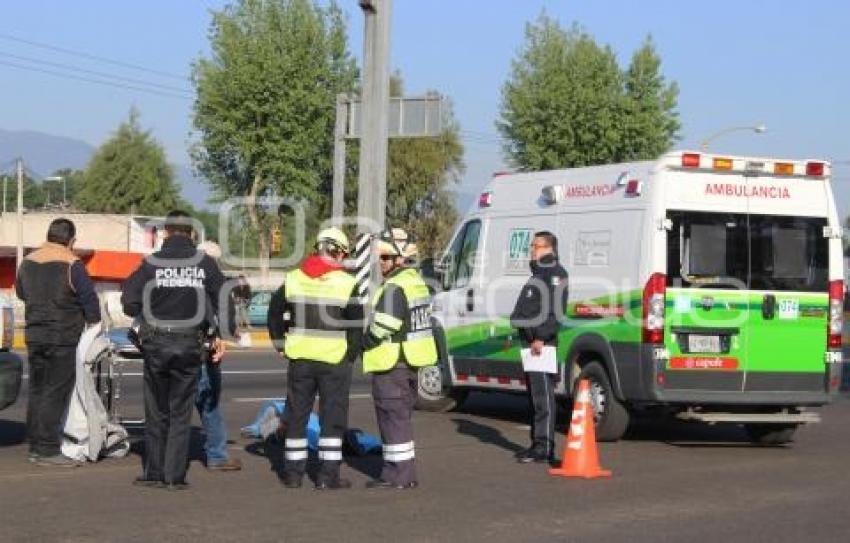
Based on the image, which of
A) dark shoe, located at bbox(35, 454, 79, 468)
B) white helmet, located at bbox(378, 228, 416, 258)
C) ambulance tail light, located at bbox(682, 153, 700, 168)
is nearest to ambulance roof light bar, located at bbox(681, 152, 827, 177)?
ambulance tail light, located at bbox(682, 153, 700, 168)

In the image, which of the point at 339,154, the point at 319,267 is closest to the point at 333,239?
the point at 319,267

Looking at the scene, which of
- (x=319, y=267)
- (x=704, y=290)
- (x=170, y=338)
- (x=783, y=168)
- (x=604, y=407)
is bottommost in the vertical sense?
(x=604, y=407)

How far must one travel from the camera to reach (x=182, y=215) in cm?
912

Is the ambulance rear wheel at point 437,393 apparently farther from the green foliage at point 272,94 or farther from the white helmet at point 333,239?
the green foliage at point 272,94

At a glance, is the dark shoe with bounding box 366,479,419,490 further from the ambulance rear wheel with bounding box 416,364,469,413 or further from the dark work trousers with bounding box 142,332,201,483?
the ambulance rear wheel with bounding box 416,364,469,413

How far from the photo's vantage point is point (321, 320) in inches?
354

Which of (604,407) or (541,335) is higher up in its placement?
(541,335)

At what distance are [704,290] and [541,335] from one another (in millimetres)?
1794

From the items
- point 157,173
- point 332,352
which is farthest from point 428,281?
point 157,173

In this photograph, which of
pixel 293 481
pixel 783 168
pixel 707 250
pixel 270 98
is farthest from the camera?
pixel 270 98

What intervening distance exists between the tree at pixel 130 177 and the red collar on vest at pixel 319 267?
2437 inches

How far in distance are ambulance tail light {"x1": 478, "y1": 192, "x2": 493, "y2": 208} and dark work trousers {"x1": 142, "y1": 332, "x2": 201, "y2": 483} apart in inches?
222

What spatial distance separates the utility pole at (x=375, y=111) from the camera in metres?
15.0

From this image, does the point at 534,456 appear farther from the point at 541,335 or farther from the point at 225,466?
the point at 225,466
